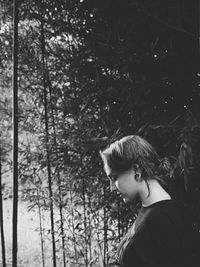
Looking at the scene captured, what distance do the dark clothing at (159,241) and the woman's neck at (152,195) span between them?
3cm

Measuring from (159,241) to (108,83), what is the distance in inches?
80.4

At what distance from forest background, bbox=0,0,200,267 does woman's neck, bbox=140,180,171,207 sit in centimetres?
119

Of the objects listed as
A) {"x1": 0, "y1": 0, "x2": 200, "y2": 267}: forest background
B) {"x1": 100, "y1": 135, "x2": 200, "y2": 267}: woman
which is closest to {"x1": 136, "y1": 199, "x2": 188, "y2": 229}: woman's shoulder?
{"x1": 100, "y1": 135, "x2": 200, "y2": 267}: woman

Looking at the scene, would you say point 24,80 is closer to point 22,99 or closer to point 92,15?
point 22,99

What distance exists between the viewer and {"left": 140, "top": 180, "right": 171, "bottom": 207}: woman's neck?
1146 millimetres

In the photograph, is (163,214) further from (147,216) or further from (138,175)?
(138,175)

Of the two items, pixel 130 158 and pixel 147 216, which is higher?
pixel 130 158

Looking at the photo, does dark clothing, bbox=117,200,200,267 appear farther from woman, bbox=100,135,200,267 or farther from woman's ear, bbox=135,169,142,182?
woman's ear, bbox=135,169,142,182

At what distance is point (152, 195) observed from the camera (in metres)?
1.15

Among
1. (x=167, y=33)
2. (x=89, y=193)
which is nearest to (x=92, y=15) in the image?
(x=167, y=33)

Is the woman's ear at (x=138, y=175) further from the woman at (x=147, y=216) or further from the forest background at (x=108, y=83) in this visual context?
the forest background at (x=108, y=83)

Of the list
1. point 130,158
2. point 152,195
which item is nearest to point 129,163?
point 130,158

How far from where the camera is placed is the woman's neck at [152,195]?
45.1 inches

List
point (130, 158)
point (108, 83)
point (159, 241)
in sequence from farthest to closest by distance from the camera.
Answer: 1. point (108, 83)
2. point (130, 158)
3. point (159, 241)
